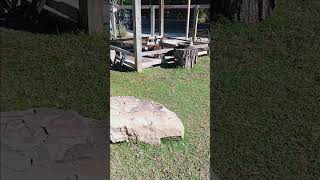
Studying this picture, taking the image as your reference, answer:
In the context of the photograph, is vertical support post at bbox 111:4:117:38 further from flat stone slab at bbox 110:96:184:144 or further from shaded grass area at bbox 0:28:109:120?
flat stone slab at bbox 110:96:184:144

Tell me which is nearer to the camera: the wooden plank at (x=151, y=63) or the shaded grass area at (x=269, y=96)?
the wooden plank at (x=151, y=63)

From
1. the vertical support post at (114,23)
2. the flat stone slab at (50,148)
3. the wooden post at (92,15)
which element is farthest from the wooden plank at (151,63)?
the flat stone slab at (50,148)

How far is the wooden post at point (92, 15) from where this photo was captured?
11.7 ft

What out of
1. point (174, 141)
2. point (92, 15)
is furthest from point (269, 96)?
point (92, 15)

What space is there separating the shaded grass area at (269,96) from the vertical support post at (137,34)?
0.76 metres

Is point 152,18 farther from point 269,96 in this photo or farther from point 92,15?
point 269,96

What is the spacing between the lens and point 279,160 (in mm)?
3977

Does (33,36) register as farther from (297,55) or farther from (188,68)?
(297,55)

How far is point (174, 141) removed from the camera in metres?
3.53

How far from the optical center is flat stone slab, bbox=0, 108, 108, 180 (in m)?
3.50

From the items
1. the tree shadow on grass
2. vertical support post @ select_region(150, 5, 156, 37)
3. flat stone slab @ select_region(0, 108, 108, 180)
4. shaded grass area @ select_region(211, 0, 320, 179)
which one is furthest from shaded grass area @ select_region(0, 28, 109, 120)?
shaded grass area @ select_region(211, 0, 320, 179)

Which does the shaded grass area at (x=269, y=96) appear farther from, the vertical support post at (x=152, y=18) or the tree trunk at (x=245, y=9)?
the vertical support post at (x=152, y=18)

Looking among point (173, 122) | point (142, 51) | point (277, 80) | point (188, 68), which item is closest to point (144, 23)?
point (142, 51)

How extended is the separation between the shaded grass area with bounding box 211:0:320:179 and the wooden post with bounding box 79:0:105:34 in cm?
100
